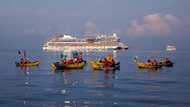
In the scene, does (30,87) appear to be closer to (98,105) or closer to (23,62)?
(98,105)

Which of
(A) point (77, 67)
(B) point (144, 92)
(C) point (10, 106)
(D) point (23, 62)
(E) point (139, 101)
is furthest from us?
(D) point (23, 62)

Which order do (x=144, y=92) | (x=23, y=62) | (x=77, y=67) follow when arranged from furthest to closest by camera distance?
(x=23, y=62) < (x=77, y=67) < (x=144, y=92)

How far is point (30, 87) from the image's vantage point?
48781 mm

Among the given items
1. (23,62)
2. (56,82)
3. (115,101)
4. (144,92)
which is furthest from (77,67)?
(115,101)

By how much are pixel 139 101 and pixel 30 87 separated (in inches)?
625

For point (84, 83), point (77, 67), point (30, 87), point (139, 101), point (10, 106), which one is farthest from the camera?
point (77, 67)

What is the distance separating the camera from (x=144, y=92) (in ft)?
144

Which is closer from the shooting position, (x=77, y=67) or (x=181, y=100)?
(x=181, y=100)

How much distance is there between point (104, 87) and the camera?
161ft

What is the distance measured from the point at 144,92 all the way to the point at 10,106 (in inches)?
579

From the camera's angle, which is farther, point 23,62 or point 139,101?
point 23,62

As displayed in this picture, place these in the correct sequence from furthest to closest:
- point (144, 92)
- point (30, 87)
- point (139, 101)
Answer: point (30, 87), point (144, 92), point (139, 101)

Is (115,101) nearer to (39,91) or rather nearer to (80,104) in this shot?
(80,104)

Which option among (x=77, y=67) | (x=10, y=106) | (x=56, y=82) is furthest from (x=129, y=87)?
(x=77, y=67)
